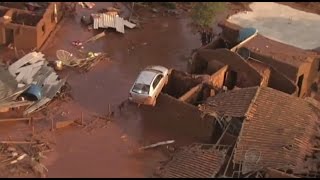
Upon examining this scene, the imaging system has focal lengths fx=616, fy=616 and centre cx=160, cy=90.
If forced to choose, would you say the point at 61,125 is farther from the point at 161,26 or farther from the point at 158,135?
the point at 161,26

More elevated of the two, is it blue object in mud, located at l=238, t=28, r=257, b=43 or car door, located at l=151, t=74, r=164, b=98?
blue object in mud, located at l=238, t=28, r=257, b=43

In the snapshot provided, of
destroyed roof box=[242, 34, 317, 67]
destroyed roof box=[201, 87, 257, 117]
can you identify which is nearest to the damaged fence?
destroyed roof box=[201, 87, 257, 117]

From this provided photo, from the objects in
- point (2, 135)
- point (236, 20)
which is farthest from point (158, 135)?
point (236, 20)

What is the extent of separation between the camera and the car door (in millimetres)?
21767

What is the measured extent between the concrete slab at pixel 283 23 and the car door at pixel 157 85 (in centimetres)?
572

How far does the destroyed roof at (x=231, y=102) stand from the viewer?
20.0 metres

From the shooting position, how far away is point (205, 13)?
2738cm

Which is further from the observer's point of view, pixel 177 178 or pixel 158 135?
pixel 158 135

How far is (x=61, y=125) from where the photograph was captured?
69.6ft

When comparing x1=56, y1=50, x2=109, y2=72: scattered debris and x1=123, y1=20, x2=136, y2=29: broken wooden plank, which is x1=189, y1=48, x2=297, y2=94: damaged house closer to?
x1=56, y1=50, x2=109, y2=72: scattered debris

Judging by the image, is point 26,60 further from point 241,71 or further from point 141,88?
point 241,71

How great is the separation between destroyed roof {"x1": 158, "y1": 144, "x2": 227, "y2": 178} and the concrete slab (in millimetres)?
7861

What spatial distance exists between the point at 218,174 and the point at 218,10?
1144 cm

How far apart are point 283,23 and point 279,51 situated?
3.51 meters
